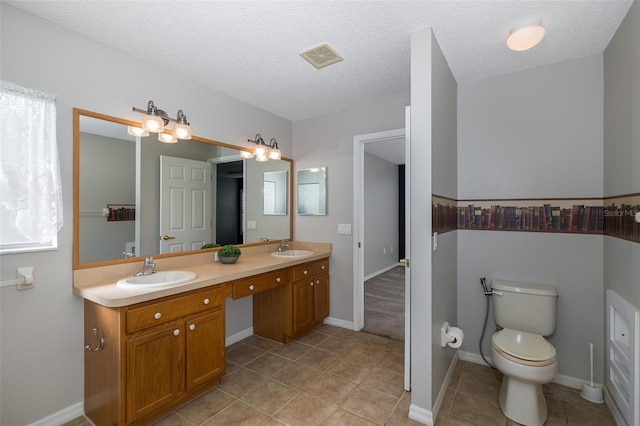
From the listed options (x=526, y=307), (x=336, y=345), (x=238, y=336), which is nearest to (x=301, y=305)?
(x=336, y=345)

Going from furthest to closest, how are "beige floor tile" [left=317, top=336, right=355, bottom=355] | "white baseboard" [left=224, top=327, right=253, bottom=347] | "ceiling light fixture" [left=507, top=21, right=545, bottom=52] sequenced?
"white baseboard" [left=224, top=327, right=253, bottom=347], "beige floor tile" [left=317, top=336, right=355, bottom=355], "ceiling light fixture" [left=507, top=21, right=545, bottom=52]

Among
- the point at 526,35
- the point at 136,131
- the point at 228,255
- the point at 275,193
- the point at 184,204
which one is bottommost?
the point at 228,255

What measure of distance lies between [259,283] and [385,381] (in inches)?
50.2

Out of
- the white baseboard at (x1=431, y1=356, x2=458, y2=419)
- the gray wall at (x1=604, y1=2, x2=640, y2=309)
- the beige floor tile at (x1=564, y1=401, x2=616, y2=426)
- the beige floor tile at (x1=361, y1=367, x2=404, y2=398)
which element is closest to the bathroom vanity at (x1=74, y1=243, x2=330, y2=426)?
the beige floor tile at (x1=361, y1=367, x2=404, y2=398)

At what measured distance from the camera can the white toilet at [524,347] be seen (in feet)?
5.69

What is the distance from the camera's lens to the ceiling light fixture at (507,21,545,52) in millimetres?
1693

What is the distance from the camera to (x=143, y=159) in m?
2.19

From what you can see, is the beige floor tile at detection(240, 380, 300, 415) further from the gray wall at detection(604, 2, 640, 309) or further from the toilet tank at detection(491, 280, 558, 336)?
the gray wall at detection(604, 2, 640, 309)

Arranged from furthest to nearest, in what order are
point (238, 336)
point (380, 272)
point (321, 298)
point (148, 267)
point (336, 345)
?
point (380, 272) < point (321, 298) < point (238, 336) < point (336, 345) < point (148, 267)

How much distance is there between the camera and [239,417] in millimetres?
1827

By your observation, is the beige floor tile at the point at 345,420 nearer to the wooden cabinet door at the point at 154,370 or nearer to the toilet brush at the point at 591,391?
the wooden cabinet door at the point at 154,370

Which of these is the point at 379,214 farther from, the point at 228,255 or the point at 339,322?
the point at 228,255

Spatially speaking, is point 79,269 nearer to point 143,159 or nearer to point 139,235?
point 139,235

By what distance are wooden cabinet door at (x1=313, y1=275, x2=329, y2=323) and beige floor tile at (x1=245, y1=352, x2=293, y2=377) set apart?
67 cm
